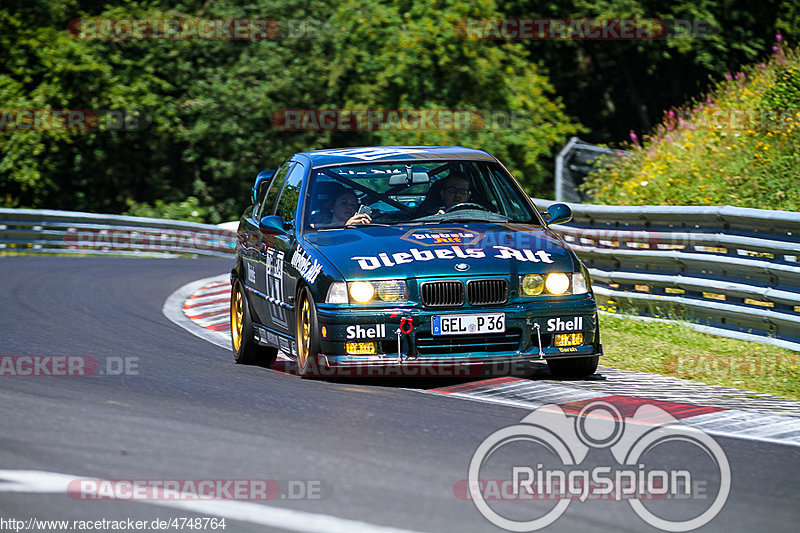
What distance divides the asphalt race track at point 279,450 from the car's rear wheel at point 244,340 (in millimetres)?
216

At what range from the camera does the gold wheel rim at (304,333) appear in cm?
910

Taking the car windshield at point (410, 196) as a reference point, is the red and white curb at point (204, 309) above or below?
below

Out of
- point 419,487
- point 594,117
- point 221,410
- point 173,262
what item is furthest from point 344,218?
point 594,117

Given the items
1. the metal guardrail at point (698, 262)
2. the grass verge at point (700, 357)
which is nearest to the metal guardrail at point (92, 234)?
the metal guardrail at point (698, 262)

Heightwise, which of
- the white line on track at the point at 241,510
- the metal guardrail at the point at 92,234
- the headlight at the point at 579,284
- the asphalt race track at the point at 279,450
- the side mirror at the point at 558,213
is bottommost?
the metal guardrail at the point at 92,234

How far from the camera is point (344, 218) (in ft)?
32.3

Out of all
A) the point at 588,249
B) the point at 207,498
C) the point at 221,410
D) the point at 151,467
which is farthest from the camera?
the point at 588,249

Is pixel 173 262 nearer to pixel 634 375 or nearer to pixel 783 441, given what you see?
pixel 634 375

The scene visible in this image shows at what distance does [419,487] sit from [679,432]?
2002mm

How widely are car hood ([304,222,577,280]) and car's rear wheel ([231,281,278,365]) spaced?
4.82 feet

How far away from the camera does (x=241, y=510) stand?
5449mm

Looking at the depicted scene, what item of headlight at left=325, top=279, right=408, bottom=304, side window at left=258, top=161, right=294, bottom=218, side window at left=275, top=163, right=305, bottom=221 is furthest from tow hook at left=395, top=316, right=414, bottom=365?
side window at left=258, top=161, right=294, bottom=218

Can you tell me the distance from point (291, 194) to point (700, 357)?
3.59 metres

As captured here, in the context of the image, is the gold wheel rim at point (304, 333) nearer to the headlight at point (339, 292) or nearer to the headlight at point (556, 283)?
the headlight at point (339, 292)
